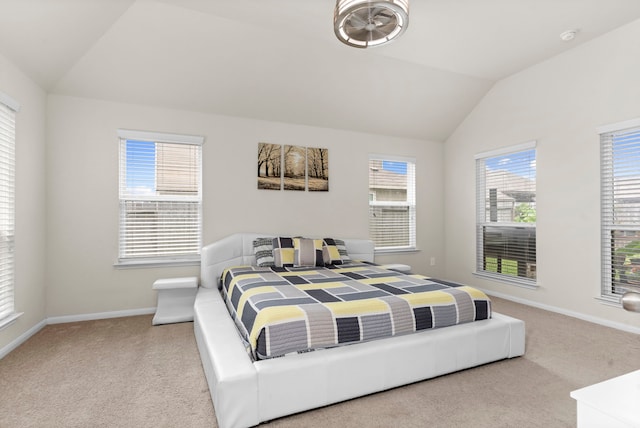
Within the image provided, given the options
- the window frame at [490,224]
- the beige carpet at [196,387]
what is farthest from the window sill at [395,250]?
the beige carpet at [196,387]

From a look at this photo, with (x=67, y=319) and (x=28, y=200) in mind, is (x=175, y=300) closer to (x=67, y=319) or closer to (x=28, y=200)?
(x=67, y=319)

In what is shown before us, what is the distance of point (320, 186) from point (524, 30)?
2.83 m

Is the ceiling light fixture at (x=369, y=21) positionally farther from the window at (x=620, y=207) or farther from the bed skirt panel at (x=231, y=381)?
the window at (x=620, y=207)

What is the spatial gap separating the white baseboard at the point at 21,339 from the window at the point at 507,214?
534cm

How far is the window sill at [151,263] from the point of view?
3604mm

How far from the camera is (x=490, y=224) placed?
4.59 meters

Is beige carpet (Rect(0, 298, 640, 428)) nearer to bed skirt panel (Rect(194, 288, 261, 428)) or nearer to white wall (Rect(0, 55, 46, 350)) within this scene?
bed skirt panel (Rect(194, 288, 261, 428))

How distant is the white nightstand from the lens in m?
3.35

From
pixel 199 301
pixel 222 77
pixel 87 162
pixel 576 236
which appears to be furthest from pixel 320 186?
pixel 576 236

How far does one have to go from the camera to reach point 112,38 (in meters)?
2.98

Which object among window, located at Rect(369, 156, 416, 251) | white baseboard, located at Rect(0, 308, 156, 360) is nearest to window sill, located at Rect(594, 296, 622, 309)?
window, located at Rect(369, 156, 416, 251)

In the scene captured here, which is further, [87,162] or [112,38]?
[87,162]

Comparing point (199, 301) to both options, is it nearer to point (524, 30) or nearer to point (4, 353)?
point (4, 353)

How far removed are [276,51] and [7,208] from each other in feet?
9.18
